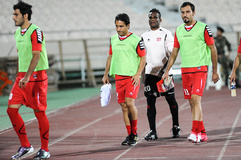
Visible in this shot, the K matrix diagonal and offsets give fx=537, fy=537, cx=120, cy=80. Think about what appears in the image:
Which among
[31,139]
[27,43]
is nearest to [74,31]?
[31,139]

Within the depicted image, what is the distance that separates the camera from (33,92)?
22.1 feet

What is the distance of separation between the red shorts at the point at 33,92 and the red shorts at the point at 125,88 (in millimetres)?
1411

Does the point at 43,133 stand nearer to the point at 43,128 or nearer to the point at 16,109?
the point at 43,128

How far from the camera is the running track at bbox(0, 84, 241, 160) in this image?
22.5 ft

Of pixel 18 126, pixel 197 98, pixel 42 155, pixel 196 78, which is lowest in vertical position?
pixel 42 155

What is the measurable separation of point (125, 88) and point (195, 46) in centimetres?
118

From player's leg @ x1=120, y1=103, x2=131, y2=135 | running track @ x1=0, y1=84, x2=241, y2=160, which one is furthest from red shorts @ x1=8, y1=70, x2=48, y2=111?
player's leg @ x1=120, y1=103, x2=131, y2=135

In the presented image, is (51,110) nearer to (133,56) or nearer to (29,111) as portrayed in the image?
(29,111)

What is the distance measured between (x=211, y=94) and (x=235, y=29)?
1336 centimetres

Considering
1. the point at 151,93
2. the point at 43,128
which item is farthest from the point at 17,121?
the point at 151,93

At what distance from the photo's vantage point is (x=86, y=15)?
2892 cm

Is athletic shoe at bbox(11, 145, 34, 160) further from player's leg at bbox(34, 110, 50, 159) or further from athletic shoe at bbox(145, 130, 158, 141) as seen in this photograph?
athletic shoe at bbox(145, 130, 158, 141)

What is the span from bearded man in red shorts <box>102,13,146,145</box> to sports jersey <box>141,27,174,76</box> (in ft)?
1.98

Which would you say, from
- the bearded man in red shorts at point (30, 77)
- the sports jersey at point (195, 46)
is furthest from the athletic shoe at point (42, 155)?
the sports jersey at point (195, 46)
